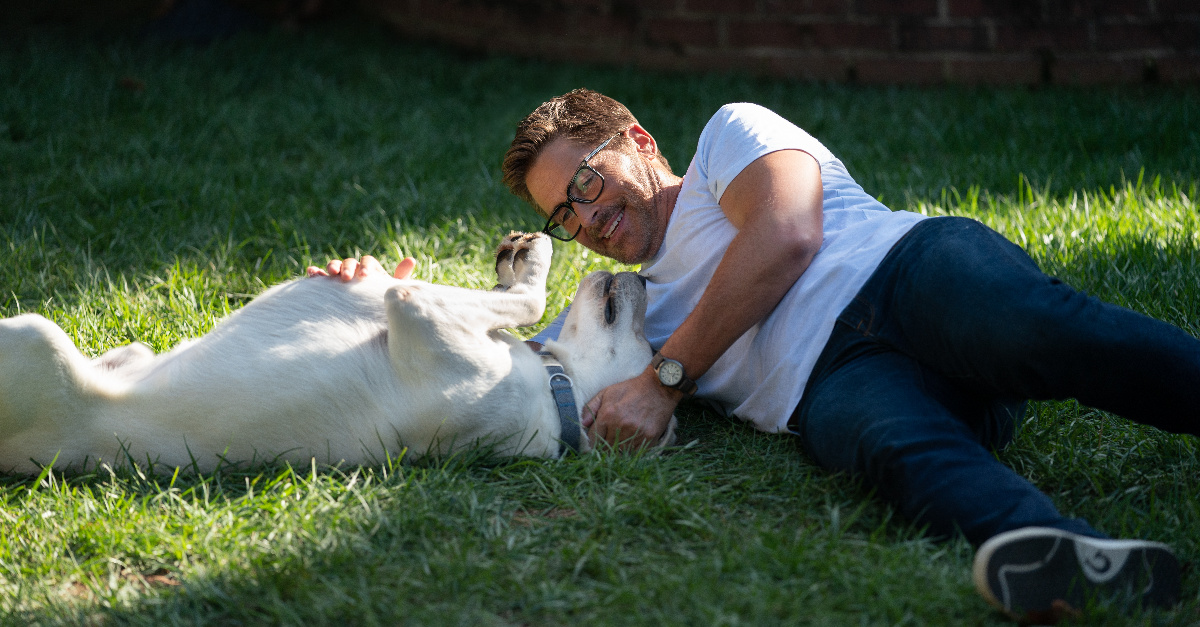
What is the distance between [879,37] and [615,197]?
13.2ft

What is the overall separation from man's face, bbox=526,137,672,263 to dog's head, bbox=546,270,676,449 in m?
0.16

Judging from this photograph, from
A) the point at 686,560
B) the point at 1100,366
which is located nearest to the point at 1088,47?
the point at 1100,366

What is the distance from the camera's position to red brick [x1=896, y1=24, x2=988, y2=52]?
5.86 meters

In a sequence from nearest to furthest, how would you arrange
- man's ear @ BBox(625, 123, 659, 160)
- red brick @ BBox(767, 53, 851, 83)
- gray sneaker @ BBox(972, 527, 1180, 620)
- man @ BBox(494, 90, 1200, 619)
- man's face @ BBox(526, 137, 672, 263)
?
gray sneaker @ BBox(972, 527, 1180, 620)
man @ BBox(494, 90, 1200, 619)
man's face @ BBox(526, 137, 672, 263)
man's ear @ BBox(625, 123, 659, 160)
red brick @ BBox(767, 53, 851, 83)

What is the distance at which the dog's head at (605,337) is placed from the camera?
2.53 meters

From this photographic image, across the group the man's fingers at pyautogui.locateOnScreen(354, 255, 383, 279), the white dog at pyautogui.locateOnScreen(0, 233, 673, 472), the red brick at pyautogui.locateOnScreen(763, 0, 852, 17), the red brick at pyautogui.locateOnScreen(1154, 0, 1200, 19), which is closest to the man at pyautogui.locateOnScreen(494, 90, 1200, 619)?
the white dog at pyautogui.locateOnScreen(0, 233, 673, 472)

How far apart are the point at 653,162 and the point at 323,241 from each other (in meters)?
1.66

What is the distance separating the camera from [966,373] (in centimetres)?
213

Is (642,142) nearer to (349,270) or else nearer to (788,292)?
(788,292)

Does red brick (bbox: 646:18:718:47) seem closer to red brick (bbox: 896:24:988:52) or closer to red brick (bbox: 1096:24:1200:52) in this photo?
red brick (bbox: 896:24:988:52)

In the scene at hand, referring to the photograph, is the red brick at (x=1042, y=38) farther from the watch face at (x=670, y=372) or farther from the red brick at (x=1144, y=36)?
the watch face at (x=670, y=372)

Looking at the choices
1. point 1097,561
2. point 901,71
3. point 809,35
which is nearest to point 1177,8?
point 901,71

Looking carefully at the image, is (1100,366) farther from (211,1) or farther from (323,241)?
(211,1)

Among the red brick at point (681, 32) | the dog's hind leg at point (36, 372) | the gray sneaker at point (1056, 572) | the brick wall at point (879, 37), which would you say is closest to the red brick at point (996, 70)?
the brick wall at point (879, 37)
